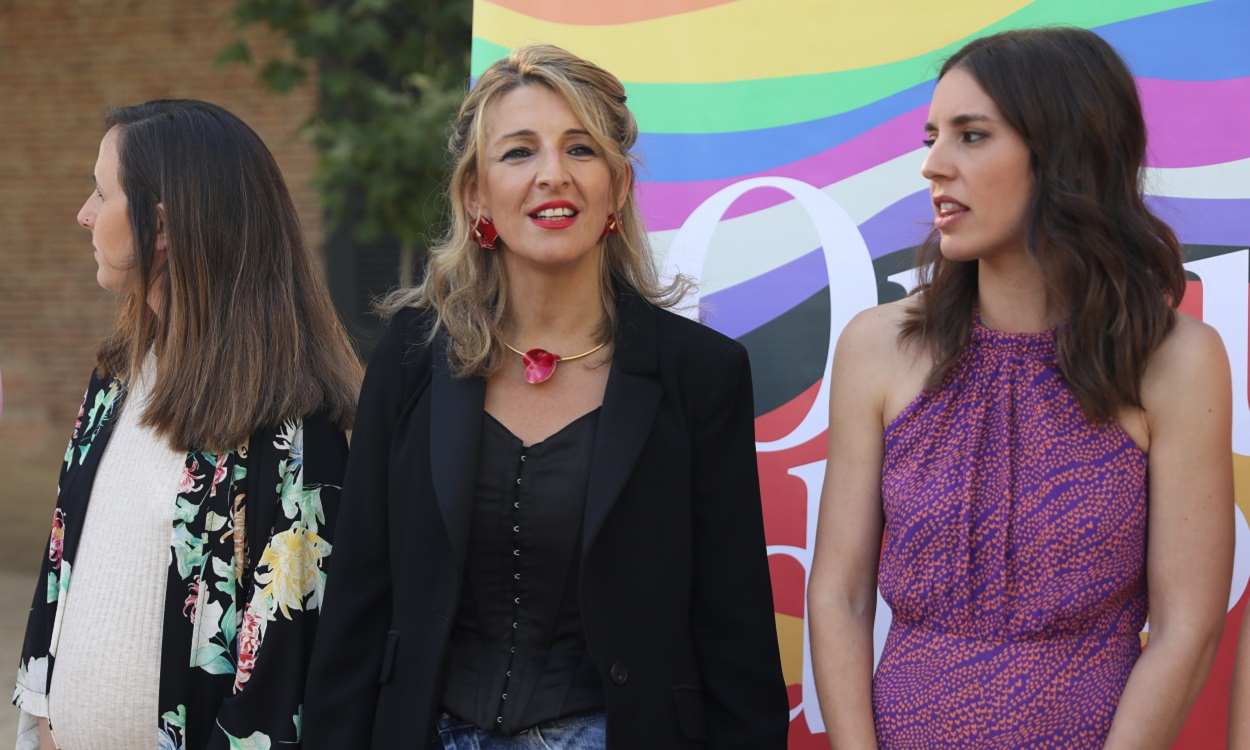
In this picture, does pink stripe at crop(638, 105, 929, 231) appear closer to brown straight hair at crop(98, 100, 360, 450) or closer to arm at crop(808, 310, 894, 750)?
arm at crop(808, 310, 894, 750)

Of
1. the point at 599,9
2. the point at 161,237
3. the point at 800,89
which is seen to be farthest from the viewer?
the point at 599,9

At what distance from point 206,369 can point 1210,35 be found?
6.85ft

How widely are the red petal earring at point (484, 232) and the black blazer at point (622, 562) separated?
262mm

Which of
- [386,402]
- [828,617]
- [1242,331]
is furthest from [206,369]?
[1242,331]

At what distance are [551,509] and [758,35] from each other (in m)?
1.39

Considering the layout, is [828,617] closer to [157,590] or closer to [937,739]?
[937,739]

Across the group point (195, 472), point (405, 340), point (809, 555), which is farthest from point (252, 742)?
point (809, 555)

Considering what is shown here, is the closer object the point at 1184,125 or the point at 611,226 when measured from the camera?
the point at 611,226

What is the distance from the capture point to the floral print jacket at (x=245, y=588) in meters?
2.67

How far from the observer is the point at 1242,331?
292cm

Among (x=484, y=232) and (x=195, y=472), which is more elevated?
(x=484, y=232)

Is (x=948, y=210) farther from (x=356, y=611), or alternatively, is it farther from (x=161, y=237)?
(x=161, y=237)

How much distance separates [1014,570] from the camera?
2.30m

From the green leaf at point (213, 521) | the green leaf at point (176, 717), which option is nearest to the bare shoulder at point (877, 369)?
the green leaf at point (213, 521)
